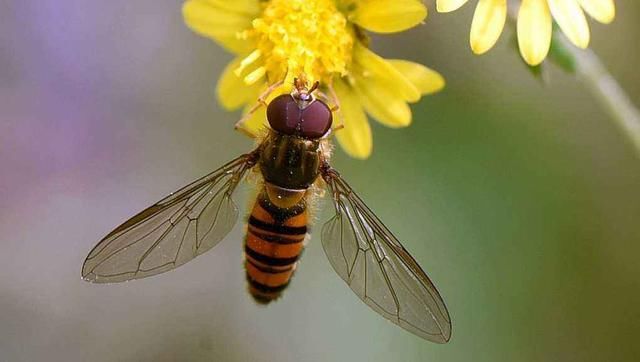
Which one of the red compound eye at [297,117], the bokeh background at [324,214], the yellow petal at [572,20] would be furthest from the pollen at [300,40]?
the bokeh background at [324,214]

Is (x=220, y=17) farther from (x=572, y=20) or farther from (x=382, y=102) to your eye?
(x=572, y=20)

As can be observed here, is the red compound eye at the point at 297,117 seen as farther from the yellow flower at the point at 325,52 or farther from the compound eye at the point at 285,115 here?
the yellow flower at the point at 325,52

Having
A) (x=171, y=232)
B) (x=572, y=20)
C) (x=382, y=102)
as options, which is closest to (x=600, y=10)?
(x=572, y=20)

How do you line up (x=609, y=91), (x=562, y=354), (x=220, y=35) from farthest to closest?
(x=562, y=354) → (x=609, y=91) → (x=220, y=35)

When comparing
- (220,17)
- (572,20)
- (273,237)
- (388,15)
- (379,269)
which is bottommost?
(379,269)

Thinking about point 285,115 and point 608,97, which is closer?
point 285,115

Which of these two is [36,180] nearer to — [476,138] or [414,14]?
[476,138]

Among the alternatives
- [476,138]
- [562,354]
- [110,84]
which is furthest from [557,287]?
[110,84]
